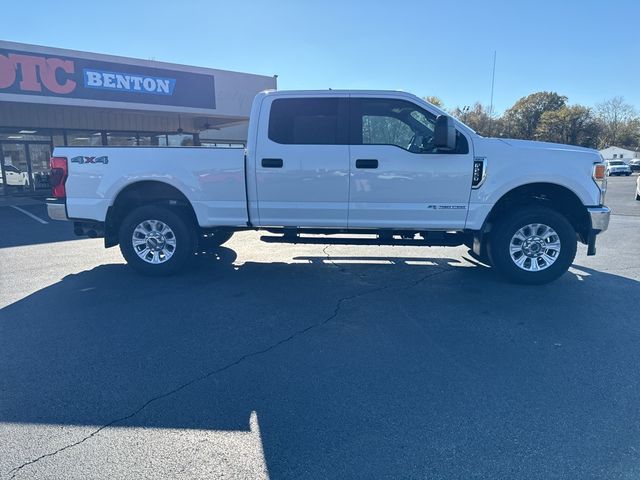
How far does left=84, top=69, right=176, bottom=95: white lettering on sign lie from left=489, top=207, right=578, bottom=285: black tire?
14727mm

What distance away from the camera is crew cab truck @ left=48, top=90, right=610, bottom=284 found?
532cm

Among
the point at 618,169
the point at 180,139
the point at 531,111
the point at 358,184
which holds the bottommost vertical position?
the point at 618,169

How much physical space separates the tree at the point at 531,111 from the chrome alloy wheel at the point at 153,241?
6454 cm

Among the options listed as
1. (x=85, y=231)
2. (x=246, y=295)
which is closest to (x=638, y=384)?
(x=246, y=295)

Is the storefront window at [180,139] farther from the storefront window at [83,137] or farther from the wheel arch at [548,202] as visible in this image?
the wheel arch at [548,202]

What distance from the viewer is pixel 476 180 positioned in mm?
5344

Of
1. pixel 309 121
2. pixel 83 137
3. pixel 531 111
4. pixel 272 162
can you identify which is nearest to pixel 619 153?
pixel 531 111

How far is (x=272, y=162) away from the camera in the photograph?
552 cm

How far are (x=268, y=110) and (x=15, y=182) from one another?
1728 cm

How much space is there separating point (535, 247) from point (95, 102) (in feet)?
49.6

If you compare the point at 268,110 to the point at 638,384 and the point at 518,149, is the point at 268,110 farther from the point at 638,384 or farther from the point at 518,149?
Answer: the point at 638,384

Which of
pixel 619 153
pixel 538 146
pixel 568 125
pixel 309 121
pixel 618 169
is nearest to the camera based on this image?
pixel 538 146

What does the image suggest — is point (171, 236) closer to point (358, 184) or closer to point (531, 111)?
point (358, 184)

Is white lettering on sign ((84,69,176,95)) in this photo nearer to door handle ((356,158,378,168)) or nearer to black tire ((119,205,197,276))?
black tire ((119,205,197,276))
